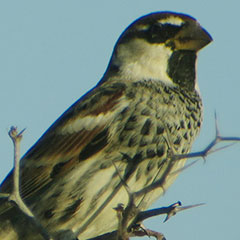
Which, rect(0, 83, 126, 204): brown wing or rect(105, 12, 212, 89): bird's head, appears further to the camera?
rect(105, 12, 212, 89): bird's head

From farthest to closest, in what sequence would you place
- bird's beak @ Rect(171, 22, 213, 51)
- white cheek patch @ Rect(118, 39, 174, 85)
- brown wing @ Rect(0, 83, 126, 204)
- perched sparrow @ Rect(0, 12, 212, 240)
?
white cheek patch @ Rect(118, 39, 174, 85) → bird's beak @ Rect(171, 22, 213, 51) → brown wing @ Rect(0, 83, 126, 204) → perched sparrow @ Rect(0, 12, 212, 240)

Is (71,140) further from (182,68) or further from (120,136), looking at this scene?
(182,68)

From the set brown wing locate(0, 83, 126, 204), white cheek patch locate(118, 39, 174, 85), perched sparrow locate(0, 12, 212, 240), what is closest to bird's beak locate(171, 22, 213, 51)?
perched sparrow locate(0, 12, 212, 240)

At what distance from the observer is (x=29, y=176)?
4371 mm

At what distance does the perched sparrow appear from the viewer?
406 centimetres

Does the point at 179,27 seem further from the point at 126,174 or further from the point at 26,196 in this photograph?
the point at 26,196

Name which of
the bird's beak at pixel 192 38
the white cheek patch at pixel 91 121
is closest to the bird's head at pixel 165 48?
the bird's beak at pixel 192 38

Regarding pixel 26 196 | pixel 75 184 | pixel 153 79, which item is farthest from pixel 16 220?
pixel 153 79

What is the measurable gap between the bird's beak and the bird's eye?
45 mm

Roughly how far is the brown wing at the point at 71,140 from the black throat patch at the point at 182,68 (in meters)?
0.44

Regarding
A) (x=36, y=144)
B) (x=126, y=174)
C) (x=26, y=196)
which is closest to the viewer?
(x=126, y=174)

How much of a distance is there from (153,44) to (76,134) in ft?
3.06

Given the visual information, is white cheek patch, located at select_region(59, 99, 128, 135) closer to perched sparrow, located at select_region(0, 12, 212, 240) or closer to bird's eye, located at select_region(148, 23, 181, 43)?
perched sparrow, located at select_region(0, 12, 212, 240)


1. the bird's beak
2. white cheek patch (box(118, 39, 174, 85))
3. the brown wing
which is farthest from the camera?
white cheek patch (box(118, 39, 174, 85))
